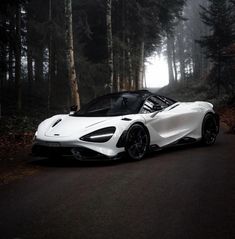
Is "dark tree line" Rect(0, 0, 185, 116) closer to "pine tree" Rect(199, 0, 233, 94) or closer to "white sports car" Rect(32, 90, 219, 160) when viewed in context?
"pine tree" Rect(199, 0, 233, 94)

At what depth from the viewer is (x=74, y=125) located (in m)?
7.90

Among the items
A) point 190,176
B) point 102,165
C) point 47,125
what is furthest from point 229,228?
point 47,125

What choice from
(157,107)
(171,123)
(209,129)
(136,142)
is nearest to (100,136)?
(136,142)

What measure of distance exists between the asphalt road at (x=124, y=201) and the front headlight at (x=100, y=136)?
501mm

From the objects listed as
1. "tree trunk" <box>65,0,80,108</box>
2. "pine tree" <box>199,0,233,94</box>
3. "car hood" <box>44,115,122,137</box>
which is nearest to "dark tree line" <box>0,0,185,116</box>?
"pine tree" <box>199,0,233,94</box>

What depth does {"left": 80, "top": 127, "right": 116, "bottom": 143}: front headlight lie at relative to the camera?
24.3 ft

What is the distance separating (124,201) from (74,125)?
3.16m

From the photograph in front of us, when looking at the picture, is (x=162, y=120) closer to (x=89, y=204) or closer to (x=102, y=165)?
(x=102, y=165)

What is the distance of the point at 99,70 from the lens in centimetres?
2873

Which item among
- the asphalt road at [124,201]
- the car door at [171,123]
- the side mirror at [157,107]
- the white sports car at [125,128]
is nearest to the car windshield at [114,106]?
the white sports car at [125,128]

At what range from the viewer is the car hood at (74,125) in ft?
25.0

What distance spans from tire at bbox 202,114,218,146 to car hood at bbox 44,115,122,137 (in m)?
3.01

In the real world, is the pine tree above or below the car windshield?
above

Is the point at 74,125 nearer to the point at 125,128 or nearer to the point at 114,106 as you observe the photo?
the point at 125,128
